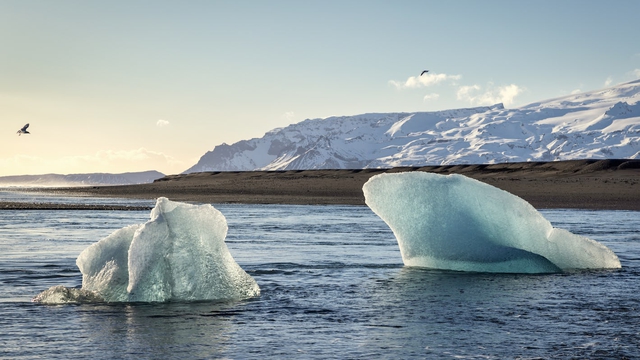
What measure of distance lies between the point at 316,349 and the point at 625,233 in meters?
20.3

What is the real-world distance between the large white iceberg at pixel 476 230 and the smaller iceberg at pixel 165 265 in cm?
521

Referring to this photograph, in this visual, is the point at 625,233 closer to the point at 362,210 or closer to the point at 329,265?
the point at 329,265

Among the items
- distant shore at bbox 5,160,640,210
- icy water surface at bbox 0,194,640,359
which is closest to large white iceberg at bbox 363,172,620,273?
icy water surface at bbox 0,194,640,359

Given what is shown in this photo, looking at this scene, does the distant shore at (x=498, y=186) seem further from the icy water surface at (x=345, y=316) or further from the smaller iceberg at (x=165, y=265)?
the smaller iceberg at (x=165, y=265)

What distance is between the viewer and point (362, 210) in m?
44.5

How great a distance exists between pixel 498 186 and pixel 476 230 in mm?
42114

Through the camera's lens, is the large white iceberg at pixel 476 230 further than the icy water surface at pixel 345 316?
Yes

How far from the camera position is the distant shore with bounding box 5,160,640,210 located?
51047 mm

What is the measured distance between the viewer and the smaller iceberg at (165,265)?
1280 centimetres

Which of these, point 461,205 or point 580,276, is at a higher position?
point 461,205

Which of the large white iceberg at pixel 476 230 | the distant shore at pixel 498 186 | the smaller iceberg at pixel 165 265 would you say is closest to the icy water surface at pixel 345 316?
the smaller iceberg at pixel 165 265

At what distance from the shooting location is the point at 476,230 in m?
17.0

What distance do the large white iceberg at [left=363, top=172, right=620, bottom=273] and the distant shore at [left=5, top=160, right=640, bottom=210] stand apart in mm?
29026

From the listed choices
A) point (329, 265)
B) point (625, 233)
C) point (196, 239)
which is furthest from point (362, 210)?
point (196, 239)
